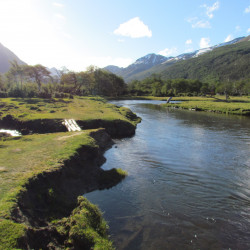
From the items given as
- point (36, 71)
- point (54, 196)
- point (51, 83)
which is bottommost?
point (54, 196)

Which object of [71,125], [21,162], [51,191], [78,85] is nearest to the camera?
[51,191]

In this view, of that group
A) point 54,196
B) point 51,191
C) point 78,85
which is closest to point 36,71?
point 78,85

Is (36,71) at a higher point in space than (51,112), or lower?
higher

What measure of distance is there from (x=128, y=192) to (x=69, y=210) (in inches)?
191

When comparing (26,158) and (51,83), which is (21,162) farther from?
(51,83)

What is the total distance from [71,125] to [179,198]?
65.4 ft

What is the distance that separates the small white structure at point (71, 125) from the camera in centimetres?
2831

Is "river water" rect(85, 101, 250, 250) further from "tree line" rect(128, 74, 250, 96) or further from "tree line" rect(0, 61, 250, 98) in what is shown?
"tree line" rect(128, 74, 250, 96)

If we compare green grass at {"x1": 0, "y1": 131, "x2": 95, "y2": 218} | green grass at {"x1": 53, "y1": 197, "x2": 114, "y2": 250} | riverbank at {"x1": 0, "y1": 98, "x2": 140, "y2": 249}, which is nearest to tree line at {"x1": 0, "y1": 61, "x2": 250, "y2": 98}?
green grass at {"x1": 0, "y1": 131, "x2": 95, "y2": 218}

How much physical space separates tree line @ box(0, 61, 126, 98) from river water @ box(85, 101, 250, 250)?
187ft

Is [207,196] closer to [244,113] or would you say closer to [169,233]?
[169,233]

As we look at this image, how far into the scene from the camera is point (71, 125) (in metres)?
29.3

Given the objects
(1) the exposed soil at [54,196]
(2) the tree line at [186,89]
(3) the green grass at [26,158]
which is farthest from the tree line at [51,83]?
(1) the exposed soil at [54,196]

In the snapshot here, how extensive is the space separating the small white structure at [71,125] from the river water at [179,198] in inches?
265
